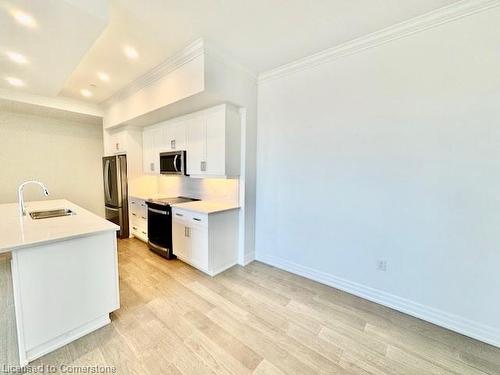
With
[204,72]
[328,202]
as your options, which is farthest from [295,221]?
[204,72]

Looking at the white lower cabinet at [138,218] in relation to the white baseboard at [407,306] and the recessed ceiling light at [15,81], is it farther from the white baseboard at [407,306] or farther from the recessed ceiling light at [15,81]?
the white baseboard at [407,306]

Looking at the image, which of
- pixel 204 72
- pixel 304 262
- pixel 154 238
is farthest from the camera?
pixel 154 238

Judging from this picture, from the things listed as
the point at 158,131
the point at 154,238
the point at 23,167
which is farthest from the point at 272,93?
the point at 23,167

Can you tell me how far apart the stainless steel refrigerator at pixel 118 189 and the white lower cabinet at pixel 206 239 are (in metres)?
1.81

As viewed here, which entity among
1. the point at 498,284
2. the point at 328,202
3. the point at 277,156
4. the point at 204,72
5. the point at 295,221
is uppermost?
the point at 204,72

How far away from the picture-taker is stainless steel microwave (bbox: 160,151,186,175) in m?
3.37

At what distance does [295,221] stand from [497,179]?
77.0 inches

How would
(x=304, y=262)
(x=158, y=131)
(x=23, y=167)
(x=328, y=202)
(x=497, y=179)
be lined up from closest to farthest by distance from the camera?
(x=497, y=179) → (x=328, y=202) → (x=304, y=262) → (x=158, y=131) → (x=23, y=167)

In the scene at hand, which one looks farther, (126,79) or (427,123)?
(126,79)

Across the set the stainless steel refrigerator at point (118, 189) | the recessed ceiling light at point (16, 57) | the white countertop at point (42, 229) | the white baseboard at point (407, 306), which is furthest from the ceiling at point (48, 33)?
the white baseboard at point (407, 306)

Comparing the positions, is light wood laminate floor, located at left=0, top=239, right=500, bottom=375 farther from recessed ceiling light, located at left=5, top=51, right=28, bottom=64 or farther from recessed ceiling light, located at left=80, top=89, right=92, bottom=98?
recessed ceiling light, located at left=80, top=89, right=92, bottom=98

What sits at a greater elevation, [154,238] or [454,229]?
[454,229]

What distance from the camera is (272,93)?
3.09 meters

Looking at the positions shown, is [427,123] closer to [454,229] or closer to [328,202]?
[454,229]
